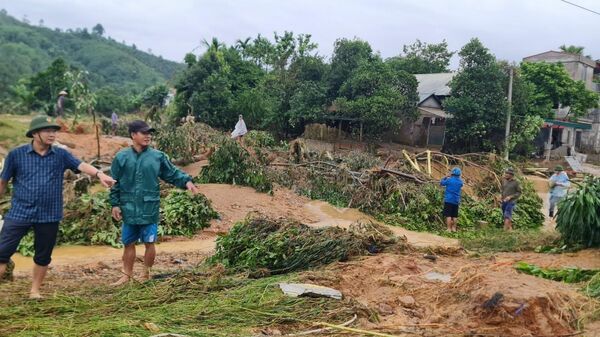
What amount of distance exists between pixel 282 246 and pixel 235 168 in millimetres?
7565

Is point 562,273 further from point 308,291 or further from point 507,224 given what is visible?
point 507,224

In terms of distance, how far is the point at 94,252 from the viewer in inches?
326

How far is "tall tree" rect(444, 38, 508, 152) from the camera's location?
21.2 metres

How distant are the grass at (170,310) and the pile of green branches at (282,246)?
3.19ft

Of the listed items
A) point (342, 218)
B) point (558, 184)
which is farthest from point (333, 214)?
point (558, 184)

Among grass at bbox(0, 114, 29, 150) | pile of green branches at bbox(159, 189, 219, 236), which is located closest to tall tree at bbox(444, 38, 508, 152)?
pile of green branches at bbox(159, 189, 219, 236)

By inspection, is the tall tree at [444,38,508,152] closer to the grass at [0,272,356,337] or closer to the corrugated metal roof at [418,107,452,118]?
the corrugated metal roof at [418,107,452,118]

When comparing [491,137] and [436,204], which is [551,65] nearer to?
[491,137]

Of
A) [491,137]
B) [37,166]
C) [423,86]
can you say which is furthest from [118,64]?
[37,166]

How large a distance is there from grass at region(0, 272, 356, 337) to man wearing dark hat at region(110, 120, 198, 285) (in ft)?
1.71

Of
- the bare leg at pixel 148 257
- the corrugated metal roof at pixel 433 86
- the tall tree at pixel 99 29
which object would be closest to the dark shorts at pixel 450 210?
the bare leg at pixel 148 257

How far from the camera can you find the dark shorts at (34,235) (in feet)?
14.6

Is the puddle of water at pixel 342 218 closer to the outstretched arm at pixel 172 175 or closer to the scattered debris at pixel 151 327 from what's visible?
the outstretched arm at pixel 172 175

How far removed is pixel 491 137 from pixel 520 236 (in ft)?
47.2
